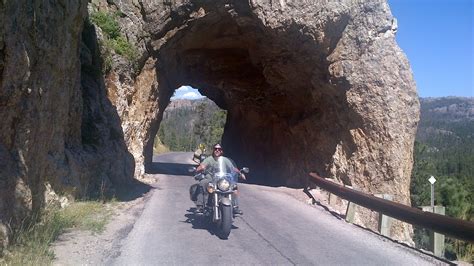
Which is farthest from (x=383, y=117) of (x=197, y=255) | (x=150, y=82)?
(x=197, y=255)

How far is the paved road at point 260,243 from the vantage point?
25.2ft

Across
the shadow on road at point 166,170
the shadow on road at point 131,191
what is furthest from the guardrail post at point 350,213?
the shadow on road at point 166,170

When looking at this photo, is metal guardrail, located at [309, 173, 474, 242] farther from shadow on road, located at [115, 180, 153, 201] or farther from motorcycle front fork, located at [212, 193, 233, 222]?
shadow on road, located at [115, 180, 153, 201]

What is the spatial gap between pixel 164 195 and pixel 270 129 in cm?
1282

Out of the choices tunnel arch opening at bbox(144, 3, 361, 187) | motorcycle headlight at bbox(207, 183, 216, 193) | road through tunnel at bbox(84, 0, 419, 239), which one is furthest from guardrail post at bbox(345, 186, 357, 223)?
tunnel arch opening at bbox(144, 3, 361, 187)

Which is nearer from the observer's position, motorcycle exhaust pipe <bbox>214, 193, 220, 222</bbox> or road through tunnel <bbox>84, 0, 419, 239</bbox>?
motorcycle exhaust pipe <bbox>214, 193, 220, 222</bbox>

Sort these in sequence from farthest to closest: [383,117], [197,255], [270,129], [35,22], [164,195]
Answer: [270,129], [383,117], [164,195], [35,22], [197,255]

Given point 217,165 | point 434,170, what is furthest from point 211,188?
point 434,170

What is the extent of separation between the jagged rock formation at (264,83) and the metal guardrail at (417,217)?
434 cm

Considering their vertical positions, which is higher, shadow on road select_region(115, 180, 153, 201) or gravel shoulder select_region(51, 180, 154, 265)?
shadow on road select_region(115, 180, 153, 201)

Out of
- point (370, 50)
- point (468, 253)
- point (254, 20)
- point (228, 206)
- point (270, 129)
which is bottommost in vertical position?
point (468, 253)

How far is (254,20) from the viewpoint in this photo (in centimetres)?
1950

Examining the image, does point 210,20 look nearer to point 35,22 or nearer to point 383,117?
point 383,117

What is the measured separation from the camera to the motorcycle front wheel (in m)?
9.12
